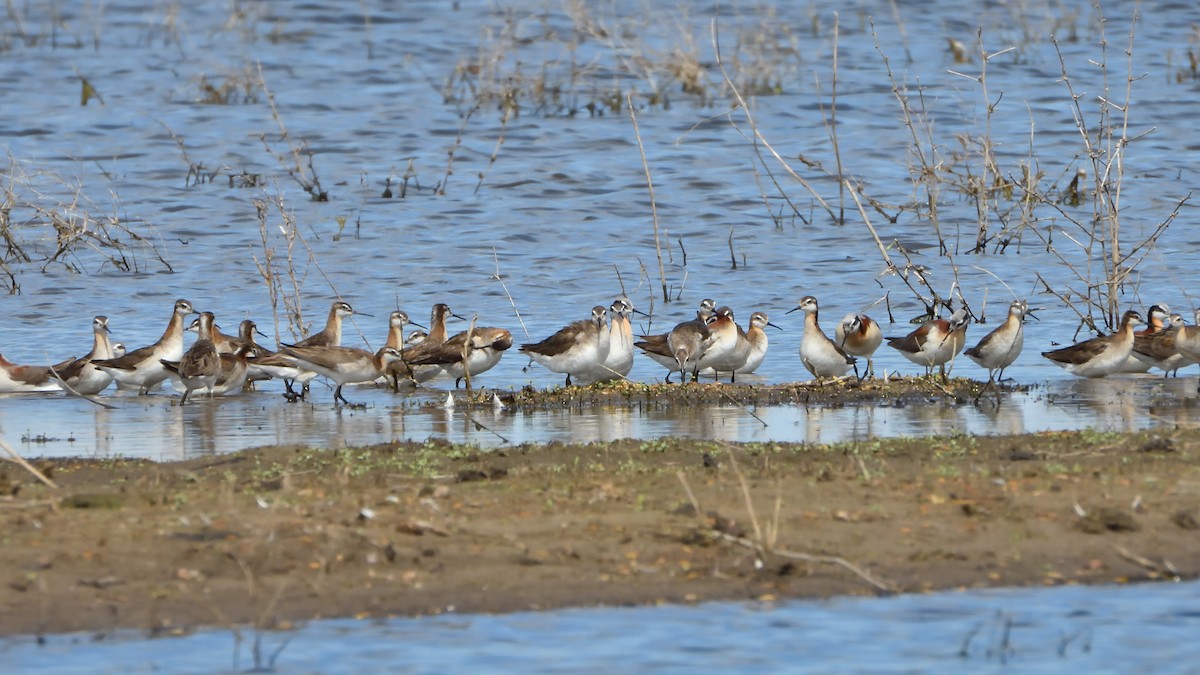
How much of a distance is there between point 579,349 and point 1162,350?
548cm

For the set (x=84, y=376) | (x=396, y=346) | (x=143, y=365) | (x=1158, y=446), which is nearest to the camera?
(x=1158, y=446)

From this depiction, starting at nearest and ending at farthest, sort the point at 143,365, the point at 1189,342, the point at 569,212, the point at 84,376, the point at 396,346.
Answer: the point at 1189,342 → the point at 84,376 → the point at 143,365 → the point at 396,346 → the point at 569,212

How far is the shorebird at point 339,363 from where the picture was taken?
16641 millimetres

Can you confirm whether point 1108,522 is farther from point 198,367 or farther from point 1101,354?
point 198,367

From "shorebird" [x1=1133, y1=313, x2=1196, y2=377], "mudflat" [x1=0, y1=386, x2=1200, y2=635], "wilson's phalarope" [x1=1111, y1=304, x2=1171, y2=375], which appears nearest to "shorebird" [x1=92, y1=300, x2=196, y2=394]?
"mudflat" [x1=0, y1=386, x2=1200, y2=635]

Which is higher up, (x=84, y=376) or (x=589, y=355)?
(x=589, y=355)

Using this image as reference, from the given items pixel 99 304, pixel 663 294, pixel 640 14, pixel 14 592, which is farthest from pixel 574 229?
pixel 14 592

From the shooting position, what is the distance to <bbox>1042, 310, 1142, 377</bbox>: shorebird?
16859 mm

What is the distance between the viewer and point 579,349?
17.3 metres

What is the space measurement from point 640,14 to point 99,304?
71.6 feet

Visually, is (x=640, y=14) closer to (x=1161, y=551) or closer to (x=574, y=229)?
(x=574, y=229)

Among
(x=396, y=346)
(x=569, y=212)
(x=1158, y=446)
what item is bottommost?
(x=1158, y=446)

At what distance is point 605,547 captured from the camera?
910cm

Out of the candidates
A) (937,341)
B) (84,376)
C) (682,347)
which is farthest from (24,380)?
(937,341)
